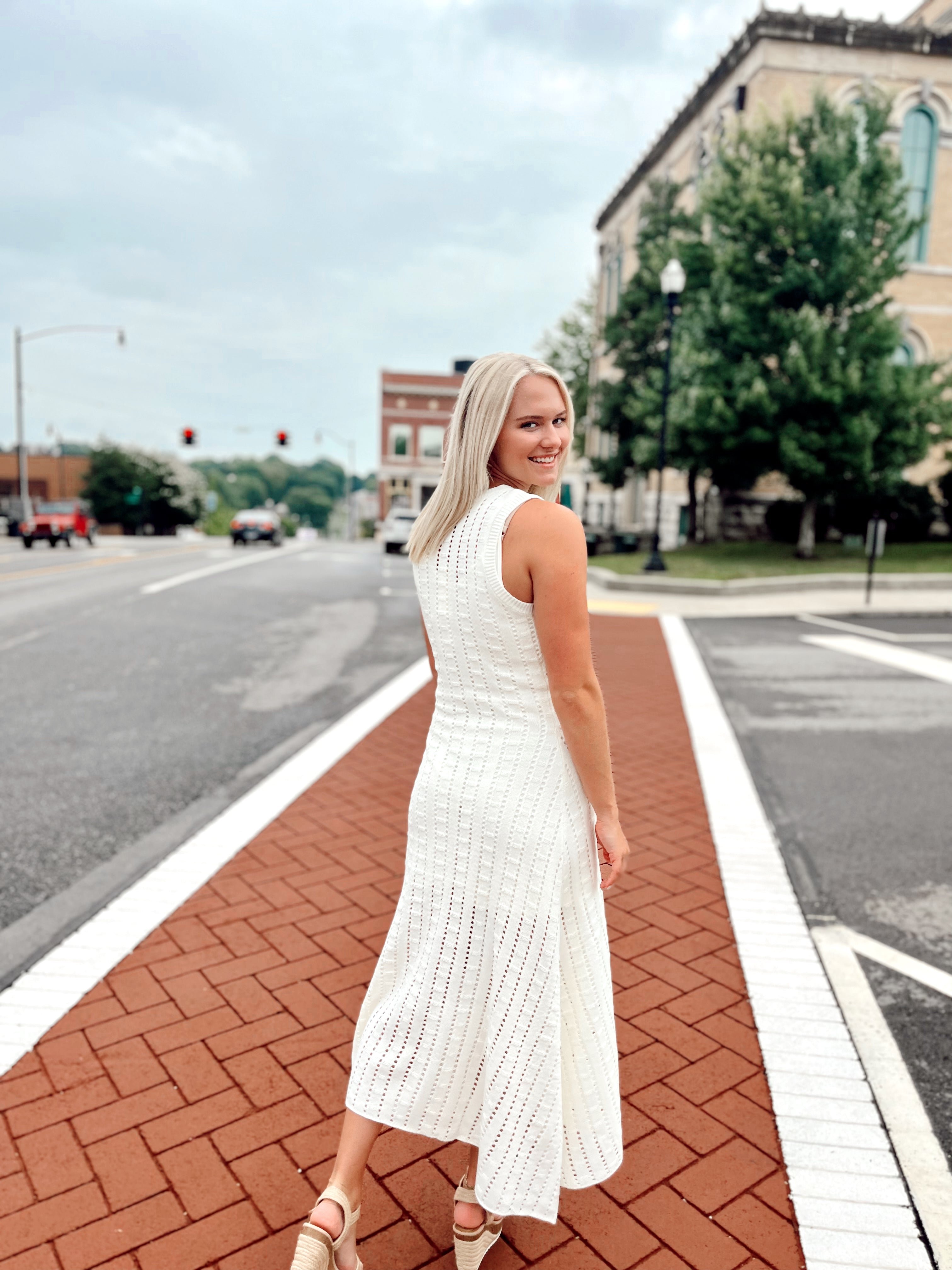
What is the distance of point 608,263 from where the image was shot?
40406mm

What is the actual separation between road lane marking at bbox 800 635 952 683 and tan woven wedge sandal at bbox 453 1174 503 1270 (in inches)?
336

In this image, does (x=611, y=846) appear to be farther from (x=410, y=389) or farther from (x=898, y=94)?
(x=410, y=389)

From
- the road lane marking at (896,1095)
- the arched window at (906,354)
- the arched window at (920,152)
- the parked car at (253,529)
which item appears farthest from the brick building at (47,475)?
the road lane marking at (896,1095)

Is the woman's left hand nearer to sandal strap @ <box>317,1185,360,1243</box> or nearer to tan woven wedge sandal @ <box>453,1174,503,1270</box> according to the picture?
tan woven wedge sandal @ <box>453,1174,503,1270</box>

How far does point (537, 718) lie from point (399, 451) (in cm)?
6873

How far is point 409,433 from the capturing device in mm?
69000

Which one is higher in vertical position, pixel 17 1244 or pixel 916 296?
pixel 916 296

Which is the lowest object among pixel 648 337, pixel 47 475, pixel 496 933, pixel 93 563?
pixel 93 563

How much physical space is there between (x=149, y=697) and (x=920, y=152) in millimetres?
25892

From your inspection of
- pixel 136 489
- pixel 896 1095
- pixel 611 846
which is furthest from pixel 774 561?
pixel 136 489

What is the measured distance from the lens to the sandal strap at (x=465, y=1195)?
2.21 metres

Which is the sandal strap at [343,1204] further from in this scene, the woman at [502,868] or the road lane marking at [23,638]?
the road lane marking at [23,638]

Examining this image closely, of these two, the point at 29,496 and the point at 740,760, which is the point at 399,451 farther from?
the point at 740,760

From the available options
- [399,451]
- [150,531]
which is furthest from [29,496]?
[399,451]
